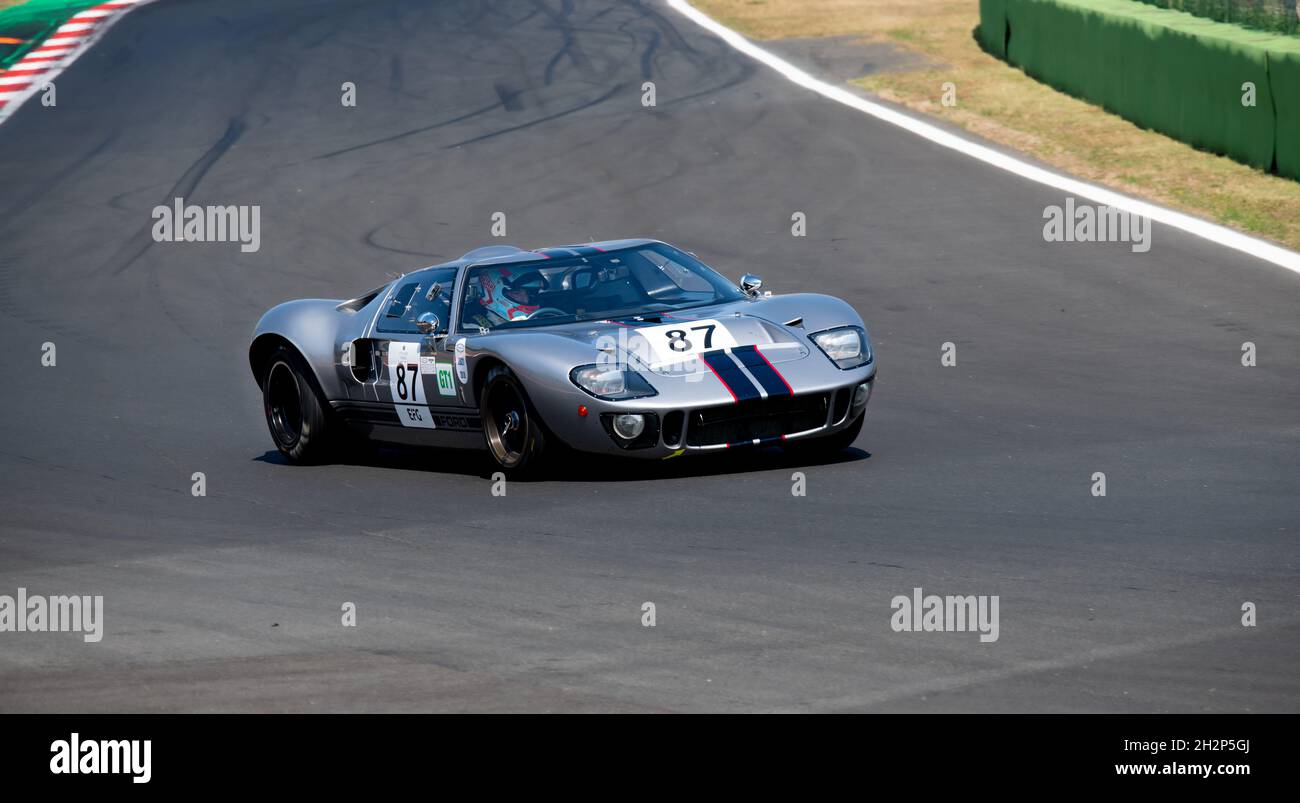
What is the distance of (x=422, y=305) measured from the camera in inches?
430

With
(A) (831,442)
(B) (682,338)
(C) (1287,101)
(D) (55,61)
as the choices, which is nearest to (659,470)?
(B) (682,338)

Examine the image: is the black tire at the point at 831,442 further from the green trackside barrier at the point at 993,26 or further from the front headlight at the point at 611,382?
the green trackside barrier at the point at 993,26

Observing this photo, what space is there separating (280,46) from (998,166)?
1451cm

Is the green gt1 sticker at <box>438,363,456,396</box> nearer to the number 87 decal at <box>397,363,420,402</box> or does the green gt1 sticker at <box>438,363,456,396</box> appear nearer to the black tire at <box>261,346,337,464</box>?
the number 87 decal at <box>397,363,420,402</box>

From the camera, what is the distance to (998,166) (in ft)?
70.7

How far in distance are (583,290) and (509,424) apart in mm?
949

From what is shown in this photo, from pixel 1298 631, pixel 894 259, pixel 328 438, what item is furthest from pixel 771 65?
pixel 1298 631

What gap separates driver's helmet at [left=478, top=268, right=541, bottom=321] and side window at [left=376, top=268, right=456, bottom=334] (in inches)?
8.7

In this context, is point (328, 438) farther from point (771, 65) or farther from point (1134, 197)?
point (771, 65)

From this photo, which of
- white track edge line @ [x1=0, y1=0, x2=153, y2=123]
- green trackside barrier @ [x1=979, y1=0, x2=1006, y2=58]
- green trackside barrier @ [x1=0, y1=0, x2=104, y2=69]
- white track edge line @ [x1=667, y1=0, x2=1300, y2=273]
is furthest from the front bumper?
green trackside barrier @ [x1=0, y1=0, x2=104, y2=69]

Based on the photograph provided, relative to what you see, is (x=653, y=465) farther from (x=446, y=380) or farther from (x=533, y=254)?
(x=533, y=254)

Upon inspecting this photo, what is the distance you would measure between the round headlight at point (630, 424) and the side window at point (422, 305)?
1510 mm

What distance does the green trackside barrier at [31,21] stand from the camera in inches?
1276

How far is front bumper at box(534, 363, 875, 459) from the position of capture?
9.43 metres
